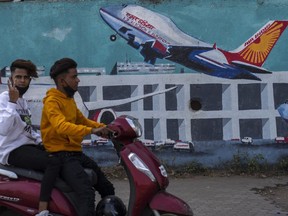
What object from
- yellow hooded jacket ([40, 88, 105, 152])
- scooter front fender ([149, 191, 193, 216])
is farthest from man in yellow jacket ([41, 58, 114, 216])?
scooter front fender ([149, 191, 193, 216])

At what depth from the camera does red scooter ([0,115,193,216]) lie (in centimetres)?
433

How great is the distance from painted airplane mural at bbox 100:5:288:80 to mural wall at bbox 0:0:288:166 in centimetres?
2

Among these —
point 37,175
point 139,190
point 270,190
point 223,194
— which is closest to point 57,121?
point 37,175

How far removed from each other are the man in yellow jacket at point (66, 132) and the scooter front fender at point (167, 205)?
55 cm

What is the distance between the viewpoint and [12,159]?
4.69 m

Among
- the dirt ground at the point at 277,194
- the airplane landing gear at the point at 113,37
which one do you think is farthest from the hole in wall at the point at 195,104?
the dirt ground at the point at 277,194

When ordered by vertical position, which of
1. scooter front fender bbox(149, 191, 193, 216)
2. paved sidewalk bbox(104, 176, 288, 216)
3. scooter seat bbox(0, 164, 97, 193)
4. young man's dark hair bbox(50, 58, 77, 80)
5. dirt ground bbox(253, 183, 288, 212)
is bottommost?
dirt ground bbox(253, 183, 288, 212)

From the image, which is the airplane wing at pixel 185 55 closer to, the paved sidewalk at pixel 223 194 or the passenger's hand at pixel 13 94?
the paved sidewalk at pixel 223 194

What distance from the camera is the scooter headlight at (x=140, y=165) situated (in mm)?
4375

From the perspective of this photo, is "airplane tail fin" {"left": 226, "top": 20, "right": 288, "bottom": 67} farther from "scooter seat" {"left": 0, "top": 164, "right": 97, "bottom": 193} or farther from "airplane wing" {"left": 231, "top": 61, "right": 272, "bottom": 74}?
"scooter seat" {"left": 0, "top": 164, "right": 97, "bottom": 193}

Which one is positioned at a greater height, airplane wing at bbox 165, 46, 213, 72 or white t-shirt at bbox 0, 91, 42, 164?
airplane wing at bbox 165, 46, 213, 72

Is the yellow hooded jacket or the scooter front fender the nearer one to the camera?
the scooter front fender

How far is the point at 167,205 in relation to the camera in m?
4.25

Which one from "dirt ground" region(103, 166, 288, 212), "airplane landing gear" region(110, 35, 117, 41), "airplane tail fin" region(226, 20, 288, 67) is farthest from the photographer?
"airplane landing gear" region(110, 35, 117, 41)
